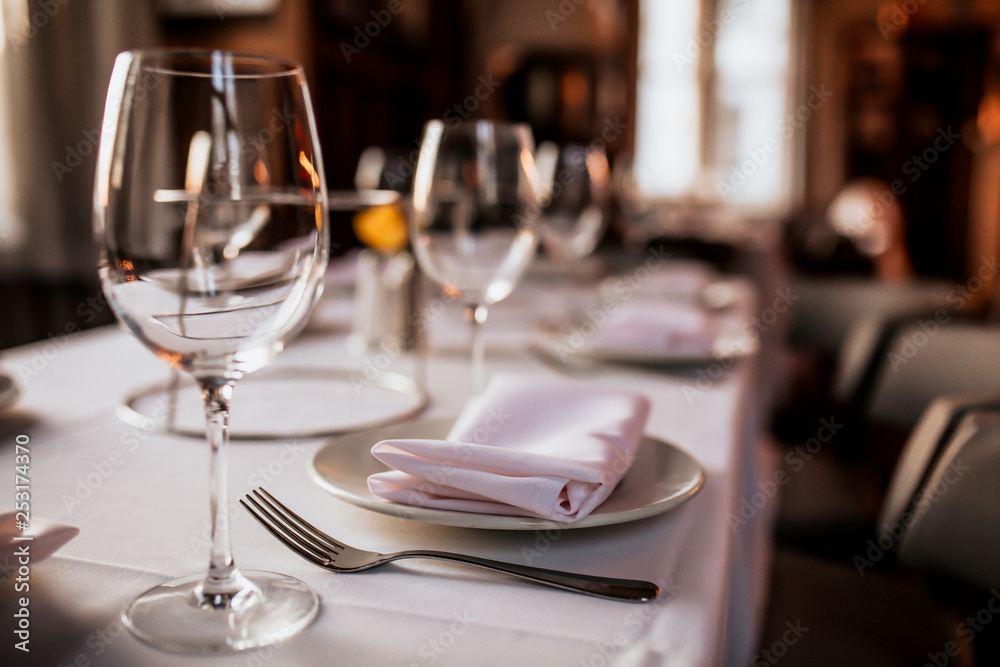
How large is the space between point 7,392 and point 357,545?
0.44 meters

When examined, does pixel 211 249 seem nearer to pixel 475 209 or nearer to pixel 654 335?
pixel 475 209

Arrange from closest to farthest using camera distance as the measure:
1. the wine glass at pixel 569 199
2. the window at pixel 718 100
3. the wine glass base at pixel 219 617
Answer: the wine glass base at pixel 219 617 < the wine glass at pixel 569 199 < the window at pixel 718 100

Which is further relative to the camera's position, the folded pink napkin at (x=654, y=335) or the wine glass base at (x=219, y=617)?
the folded pink napkin at (x=654, y=335)

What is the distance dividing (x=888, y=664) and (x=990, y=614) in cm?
14

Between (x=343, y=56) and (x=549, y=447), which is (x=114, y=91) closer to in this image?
(x=549, y=447)

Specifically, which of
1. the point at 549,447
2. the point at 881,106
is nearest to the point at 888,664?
the point at 549,447

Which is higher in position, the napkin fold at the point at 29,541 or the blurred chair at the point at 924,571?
the napkin fold at the point at 29,541

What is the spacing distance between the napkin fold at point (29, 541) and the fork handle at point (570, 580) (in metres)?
0.18

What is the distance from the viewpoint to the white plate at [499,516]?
0.48 metres

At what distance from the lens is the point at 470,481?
0.48 m

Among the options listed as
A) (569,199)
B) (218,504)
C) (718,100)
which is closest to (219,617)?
(218,504)

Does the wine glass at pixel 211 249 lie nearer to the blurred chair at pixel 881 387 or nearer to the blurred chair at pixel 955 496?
the blurred chair at pixel 955 496

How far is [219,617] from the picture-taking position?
1.31 ft

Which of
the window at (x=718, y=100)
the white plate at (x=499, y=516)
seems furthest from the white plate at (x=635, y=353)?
the window at (x=718, y=100)
